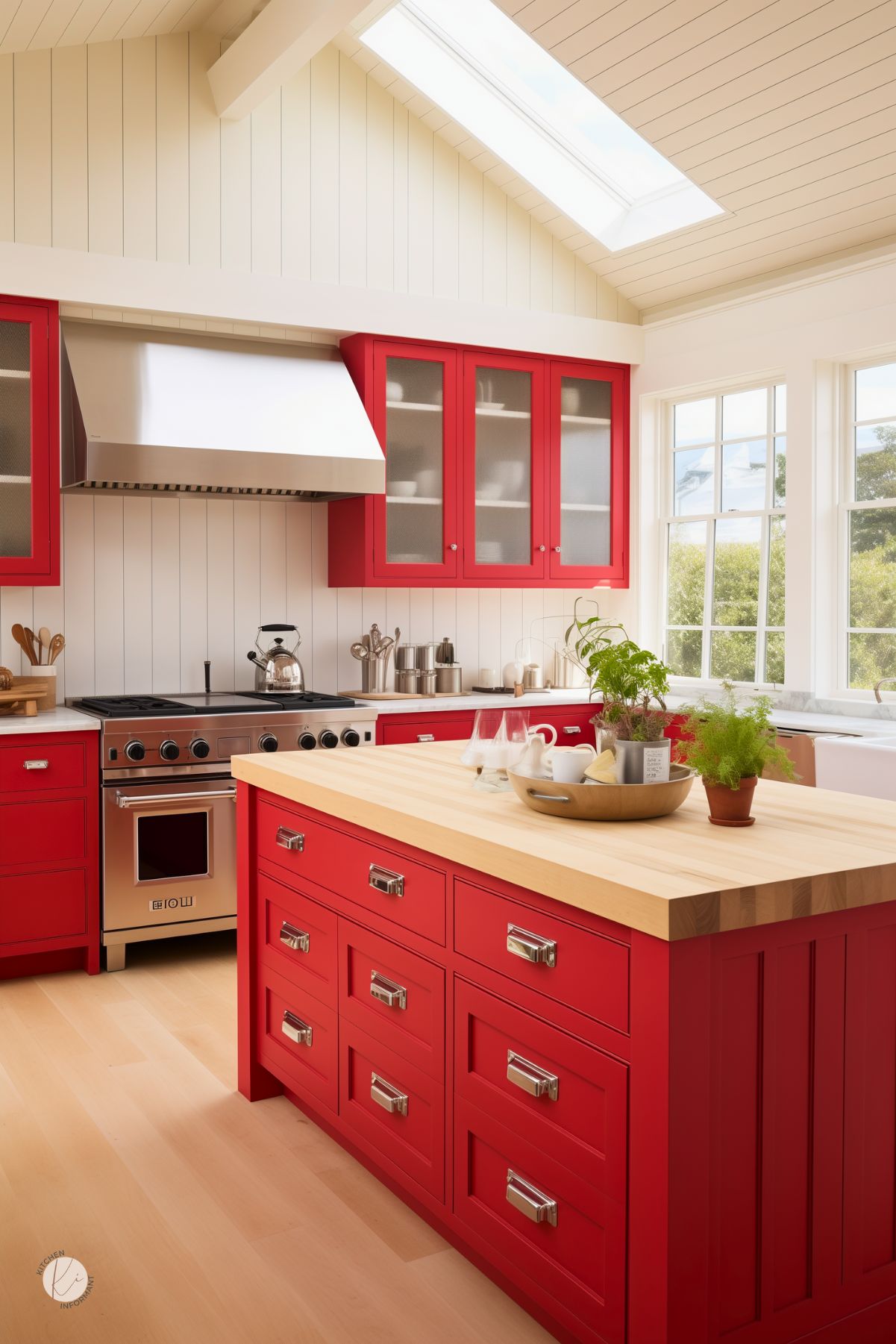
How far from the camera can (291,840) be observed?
2.82 metres

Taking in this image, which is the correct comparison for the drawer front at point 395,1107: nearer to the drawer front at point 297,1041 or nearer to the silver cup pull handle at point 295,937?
the drawer front at point 297,1041

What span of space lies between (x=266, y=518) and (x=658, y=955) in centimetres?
376

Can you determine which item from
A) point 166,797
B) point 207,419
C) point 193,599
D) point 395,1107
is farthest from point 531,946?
point 193,599

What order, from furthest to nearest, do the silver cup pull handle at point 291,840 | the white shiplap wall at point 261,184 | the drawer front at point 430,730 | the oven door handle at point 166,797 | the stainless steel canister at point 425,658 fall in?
the stainless steel canister at point 425,658 → the drawer front at point 430,730 → the white shiplap wall at point 261,184 → the oven door handle at point 166,797 → the silver cup pull handle at point 291,840

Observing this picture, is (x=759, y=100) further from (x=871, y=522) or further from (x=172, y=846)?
(x=172, y=846)

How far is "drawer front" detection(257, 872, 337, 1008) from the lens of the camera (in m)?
2.67

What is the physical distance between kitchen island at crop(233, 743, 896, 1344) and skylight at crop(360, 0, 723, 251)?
11.8 feet

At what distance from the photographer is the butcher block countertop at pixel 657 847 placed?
168cm

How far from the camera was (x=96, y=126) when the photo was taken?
448 cm

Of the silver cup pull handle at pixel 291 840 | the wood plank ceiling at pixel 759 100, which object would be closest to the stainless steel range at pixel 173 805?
the silver cup pull handle at pixel 291 840

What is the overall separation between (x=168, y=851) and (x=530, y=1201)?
2586 millimetres

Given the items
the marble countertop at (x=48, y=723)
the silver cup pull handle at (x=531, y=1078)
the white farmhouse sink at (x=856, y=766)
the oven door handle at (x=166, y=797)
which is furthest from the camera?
the oven door handle at (x=166, y=797)

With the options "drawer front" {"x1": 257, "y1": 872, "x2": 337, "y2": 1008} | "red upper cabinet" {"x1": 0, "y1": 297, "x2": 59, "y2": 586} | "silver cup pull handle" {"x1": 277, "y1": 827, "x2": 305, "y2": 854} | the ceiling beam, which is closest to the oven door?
"red upper cabinet" {"x1": 0, "y1": 297, "x2": 59, "y2": 586}

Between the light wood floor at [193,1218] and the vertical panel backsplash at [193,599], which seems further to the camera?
the vertical panel backsplash at [193,599]
